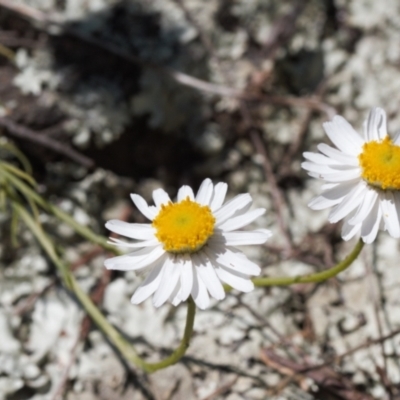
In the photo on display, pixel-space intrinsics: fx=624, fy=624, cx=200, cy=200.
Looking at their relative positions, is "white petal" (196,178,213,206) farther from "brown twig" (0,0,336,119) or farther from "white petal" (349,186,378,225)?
"brown twig" (0,0,336,119)

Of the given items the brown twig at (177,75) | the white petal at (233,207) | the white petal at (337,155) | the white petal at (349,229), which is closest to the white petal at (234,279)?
the white petal at (233,207)

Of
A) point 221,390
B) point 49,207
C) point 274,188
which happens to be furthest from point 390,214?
point 49,207

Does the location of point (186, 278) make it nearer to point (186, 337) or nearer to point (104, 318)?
point (186, 337)

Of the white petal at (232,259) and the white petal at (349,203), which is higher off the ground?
the white petal at (349,203)

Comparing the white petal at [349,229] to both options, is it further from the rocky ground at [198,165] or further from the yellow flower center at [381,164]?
the rocky ground at [198,165]

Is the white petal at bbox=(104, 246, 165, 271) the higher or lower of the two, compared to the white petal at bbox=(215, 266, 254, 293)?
higher

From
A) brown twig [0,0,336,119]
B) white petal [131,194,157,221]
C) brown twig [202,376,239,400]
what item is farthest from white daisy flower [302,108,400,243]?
brown twig [0,0,336,119]
